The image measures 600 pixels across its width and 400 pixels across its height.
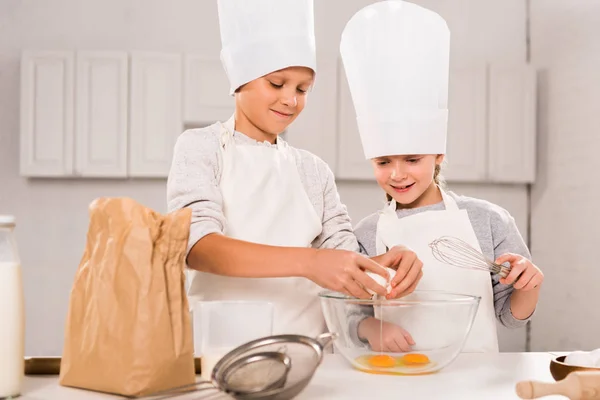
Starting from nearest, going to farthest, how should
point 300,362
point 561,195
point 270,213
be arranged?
point 300,362
point 270,213
point 561,195

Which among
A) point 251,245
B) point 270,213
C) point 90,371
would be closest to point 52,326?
point 270,213

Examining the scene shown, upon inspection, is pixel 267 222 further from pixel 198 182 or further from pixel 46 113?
pixel 46 113

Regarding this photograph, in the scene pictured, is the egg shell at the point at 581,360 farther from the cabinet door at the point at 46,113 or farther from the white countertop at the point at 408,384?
the cabinet door at the point at 46,113

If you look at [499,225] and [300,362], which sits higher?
[499,225]

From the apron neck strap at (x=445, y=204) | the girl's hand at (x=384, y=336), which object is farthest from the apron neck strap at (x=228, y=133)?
the girl's hand at (x=384, y=336)

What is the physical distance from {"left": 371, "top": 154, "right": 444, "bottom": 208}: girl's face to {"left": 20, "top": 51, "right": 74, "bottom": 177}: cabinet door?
5.86 ft

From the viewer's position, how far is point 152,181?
10.0ft

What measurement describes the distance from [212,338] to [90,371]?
0.46 ft

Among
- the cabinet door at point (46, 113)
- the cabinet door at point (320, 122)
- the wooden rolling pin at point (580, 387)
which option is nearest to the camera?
the wooden rolling pin at point (580, 387)

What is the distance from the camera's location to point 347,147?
2.97 m

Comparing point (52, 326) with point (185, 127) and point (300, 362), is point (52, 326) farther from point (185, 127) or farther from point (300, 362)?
point (300, 362)

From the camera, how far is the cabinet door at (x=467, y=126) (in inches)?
120

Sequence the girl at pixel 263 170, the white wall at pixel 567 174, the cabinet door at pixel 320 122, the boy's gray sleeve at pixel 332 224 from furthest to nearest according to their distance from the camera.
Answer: the cabinet door at pixel 320 122
the white wall at pixel 567 174
the boy's gray sleeve at pixel 332 224
the girl at pixel 263 170

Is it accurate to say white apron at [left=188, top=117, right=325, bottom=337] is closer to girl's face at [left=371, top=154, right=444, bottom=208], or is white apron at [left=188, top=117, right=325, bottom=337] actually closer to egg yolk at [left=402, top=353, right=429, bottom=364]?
girl's face at [left=371, top=154, right=444, bottom=208]
